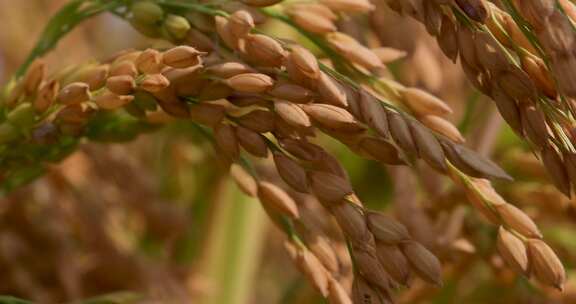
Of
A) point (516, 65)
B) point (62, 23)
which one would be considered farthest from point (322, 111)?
point (62, 23)

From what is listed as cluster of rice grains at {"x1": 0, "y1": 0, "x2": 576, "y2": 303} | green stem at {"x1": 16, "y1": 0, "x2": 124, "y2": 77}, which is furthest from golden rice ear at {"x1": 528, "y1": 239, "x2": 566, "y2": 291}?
green stem at {"x1": 16, "y1": 0, "x2": 124, "y2": 77}

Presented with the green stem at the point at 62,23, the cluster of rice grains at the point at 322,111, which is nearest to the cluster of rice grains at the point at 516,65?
the cluster of rice grains at the point at 322,111

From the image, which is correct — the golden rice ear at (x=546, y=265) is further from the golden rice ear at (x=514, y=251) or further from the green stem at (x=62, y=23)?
the green stem at (x=62, y=23)

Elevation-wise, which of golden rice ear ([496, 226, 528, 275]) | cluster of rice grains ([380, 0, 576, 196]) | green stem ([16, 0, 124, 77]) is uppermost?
cluster of rice grains ([380, 0, 576, 196])

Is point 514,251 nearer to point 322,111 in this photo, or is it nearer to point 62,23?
point 322,111

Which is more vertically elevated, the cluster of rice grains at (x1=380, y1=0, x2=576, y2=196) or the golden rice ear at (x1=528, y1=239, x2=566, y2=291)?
the cluster of rice grains at (x1=380, y1=0, x2=576, y2=196)

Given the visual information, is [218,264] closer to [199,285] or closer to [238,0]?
[199,285]

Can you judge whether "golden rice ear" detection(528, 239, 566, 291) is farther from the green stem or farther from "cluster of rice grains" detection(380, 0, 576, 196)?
the green stem

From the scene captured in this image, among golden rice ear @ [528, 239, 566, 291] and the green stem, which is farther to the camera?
the green stem
